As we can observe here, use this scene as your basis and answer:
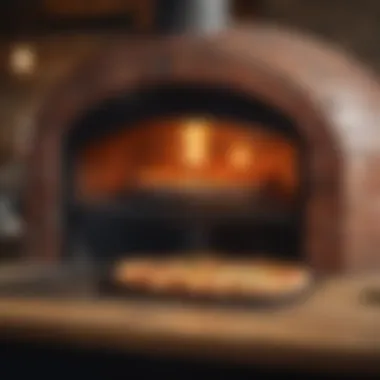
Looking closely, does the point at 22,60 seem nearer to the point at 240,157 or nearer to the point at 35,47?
the point at 35,47

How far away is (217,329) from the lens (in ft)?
4.81

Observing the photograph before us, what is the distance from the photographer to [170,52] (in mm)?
1960

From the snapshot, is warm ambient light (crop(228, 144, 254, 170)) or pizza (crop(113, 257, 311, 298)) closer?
pizza (crop(113, 257, 311, 298))

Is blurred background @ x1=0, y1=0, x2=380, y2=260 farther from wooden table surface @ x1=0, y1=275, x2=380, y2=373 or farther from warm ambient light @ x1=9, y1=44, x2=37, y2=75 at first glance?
wooden table surface @ x1=0, y1=275, x2=380, y2=373

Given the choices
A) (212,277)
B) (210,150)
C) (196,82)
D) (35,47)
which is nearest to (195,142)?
(210,150)

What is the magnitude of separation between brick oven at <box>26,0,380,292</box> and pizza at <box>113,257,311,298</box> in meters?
0.08

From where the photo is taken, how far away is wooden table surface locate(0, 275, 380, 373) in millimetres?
1407

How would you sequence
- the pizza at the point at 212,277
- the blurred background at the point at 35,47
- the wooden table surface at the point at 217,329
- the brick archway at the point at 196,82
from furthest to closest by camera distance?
the blurred background at the point at 35,47, the brick archway at the point at 196,82, the pizza at the point at 212,277, the wooden table surface at the point at 217,329

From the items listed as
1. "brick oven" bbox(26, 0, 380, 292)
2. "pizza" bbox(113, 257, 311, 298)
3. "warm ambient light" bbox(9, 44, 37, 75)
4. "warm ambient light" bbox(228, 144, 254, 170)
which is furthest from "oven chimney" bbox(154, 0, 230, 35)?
"warm ambient light" bbox(9, 44, 37, 75)

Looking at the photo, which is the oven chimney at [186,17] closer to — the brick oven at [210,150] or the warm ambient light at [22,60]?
the brick oven at [210,150]

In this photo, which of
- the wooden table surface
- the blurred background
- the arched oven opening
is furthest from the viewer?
the blurred background

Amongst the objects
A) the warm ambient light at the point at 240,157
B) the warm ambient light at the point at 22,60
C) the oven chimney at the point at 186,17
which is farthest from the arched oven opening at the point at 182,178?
the warm ambient light at the point at 22,60

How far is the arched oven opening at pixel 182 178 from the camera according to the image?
199cm

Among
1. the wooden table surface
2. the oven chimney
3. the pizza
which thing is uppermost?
the oven chimney
